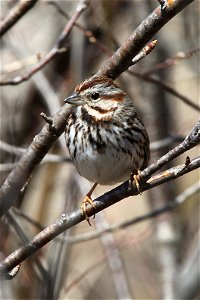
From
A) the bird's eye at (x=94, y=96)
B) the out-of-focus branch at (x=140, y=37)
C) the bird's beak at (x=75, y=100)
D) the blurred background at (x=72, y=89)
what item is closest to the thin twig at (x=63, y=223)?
the out-of-focus branch at (x=140, y=37)

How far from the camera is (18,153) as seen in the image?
4344 mm

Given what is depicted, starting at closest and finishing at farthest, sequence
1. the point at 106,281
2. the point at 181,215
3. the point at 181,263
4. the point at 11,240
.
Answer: the point at 11,240, the point at 181,263, the point at 181,215, the point at 106,281

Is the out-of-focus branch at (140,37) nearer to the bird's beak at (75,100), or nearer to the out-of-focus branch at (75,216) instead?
the bird's beak at (75,100)

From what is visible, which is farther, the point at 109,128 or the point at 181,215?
the point at 181,215

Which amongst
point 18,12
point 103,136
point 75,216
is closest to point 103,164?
point 103,136

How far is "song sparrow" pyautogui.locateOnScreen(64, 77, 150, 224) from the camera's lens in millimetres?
3822

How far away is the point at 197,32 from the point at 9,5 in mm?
1476

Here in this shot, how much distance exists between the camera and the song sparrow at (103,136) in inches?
150

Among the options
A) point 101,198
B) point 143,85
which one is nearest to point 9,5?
point 143,85

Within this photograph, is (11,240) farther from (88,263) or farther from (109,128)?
(88,263)

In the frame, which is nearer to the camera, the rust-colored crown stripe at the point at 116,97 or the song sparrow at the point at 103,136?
the song sparrow at the point at 103,136

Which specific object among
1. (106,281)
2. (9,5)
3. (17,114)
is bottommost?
(106,281)

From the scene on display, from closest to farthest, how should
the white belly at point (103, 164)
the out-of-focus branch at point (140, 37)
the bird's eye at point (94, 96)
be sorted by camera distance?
the out-of-focus branch at point (140, 37) < the white belly at point (103, 164) < the bird's eye at point (94, 96)

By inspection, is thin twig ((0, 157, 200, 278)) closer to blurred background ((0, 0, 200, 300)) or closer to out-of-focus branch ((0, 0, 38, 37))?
out-of-focus branch ((0, 0, 38, 37))
